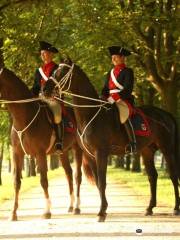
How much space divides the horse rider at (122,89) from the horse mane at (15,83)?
188 cm

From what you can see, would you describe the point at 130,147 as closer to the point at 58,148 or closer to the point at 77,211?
the point at 58,148

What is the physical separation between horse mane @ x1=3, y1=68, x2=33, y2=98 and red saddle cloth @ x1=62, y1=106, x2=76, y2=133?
170cm

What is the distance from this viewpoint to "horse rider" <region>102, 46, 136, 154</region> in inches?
619

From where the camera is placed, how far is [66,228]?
1341 cm

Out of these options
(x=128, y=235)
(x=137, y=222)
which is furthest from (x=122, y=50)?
(x=128, y=235)

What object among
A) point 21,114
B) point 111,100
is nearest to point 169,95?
point 111,100

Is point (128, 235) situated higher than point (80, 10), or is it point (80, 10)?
point (80, 10)

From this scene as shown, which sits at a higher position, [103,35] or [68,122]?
[103,35]

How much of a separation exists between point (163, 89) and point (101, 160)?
15.0 m

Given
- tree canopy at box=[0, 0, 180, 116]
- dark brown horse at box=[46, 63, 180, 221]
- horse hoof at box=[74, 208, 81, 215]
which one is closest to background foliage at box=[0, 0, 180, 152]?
tree canopy at box=[0, 0, 180, 116]

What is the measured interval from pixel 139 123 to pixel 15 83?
3067 mm

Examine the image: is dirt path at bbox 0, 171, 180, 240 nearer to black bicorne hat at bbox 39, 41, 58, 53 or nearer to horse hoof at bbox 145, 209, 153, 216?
horse hoof at bbox 145, 209, 153, 216

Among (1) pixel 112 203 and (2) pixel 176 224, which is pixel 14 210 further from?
(1) pixel 112 203

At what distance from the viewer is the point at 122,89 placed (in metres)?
15.8
